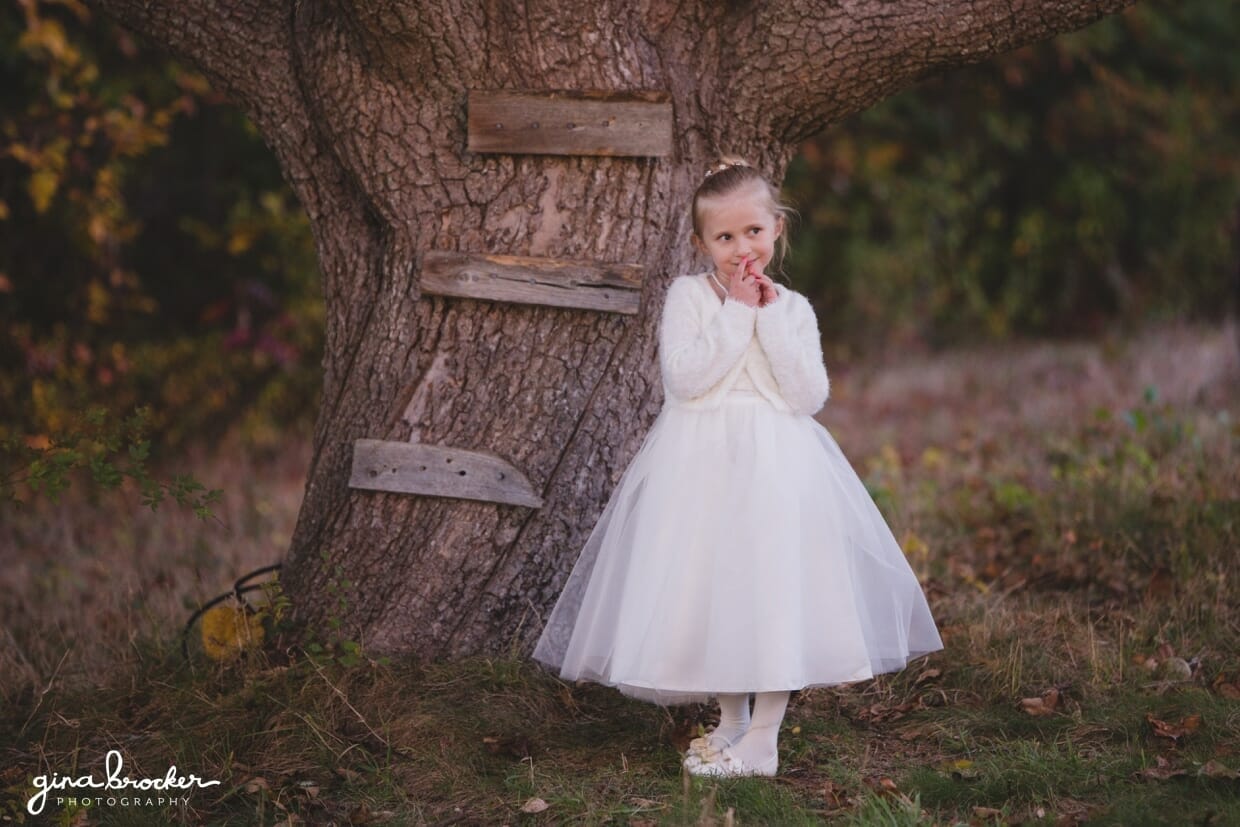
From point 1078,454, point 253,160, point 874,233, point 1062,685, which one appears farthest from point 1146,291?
point 1062,685

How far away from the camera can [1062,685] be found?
12.9 ft

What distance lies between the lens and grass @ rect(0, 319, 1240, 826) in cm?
326

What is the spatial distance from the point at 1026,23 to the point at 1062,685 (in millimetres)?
2064

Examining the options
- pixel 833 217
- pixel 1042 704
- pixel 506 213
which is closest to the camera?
pixel 1042 704

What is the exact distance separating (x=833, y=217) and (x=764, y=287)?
27.8ft

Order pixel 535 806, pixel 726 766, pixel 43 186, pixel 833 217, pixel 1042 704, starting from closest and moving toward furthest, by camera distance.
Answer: pixel 535 806
pixel 726 766
pixel 1042 704
pixel 43 186
pixel 833 217

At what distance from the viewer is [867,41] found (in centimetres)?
381

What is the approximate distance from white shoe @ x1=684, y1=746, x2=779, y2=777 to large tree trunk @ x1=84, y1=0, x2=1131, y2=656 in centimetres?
78

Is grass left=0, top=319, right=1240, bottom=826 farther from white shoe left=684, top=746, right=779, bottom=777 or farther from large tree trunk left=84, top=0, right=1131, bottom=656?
large tree trunk left=84, top=0, right=1131, bottom=656

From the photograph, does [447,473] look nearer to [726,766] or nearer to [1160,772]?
[726,766]

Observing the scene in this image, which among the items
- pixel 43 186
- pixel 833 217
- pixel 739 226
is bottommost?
pixel 739 226

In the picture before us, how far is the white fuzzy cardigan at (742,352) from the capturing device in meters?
3.38

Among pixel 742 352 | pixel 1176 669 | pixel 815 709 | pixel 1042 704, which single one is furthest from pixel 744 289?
pixel 1176 669

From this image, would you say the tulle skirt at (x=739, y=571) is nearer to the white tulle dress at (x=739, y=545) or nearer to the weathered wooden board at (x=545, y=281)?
the white tulle dress at (x=739, y=545)
